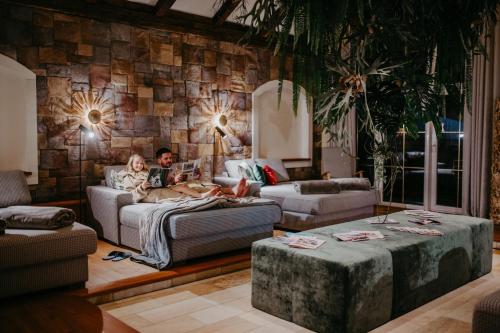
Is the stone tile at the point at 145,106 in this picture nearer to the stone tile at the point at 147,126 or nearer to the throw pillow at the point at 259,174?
the stone tile at the point at 147,126

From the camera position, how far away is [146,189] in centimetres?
471

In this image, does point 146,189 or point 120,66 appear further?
point 120,66

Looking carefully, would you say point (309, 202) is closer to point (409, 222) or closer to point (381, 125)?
point (409, 222)

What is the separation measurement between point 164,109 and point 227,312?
11.1 feet

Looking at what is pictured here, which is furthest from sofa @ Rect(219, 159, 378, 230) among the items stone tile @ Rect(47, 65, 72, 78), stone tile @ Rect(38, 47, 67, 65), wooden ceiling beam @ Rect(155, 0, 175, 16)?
stone tile @ Rect(38, 47, 67, 65)

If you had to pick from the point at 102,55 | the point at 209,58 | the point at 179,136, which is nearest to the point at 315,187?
the point at 179,136

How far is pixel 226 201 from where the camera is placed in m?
4.38

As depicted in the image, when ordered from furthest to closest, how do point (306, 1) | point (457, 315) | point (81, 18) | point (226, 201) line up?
point (81, 18) < point (226, 201) < point (457, 315) < point (306, 1)

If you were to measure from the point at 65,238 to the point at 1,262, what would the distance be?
1.45ft

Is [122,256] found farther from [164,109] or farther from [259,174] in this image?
[259,174]

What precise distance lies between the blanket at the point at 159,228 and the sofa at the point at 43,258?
60 cm

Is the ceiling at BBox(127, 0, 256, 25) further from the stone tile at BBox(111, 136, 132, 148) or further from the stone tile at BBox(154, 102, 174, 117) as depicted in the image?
the stone tile at BBox(111, 136, 132, 148)

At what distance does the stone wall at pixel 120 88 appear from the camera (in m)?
4.91

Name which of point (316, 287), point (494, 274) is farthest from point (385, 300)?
point (494, 274)
